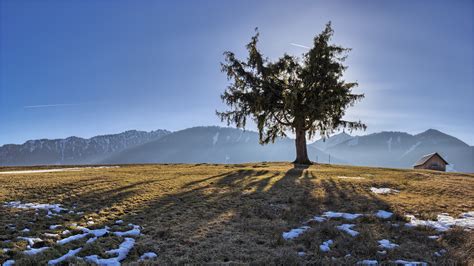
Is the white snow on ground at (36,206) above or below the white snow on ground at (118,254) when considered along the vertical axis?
above

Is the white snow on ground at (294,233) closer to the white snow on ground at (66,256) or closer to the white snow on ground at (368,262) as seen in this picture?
the white snow on ground at (368,262)

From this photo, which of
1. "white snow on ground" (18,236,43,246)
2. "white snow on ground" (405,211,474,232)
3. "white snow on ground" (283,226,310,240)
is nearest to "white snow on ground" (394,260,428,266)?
"white snow on ground" (283,226,310,240)

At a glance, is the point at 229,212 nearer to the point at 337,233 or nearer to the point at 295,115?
the point at 337,233

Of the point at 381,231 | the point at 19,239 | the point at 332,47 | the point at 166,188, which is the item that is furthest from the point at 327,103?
the point at 19,239

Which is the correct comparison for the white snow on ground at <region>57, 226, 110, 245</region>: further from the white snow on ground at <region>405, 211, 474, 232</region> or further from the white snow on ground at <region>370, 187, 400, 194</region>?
the white snow on ground at <region>370, 187, 400, 194</region>

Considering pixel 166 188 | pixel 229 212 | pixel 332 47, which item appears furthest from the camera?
pixel 332 47

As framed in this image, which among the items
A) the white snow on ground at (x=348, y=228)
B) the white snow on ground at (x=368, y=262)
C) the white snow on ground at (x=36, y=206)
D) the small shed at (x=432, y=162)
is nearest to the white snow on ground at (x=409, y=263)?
the white snow on ground at (x=368, y=262)

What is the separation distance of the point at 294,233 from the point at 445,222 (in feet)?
20.7

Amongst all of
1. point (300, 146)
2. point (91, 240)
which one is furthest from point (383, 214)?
point (300, 146)

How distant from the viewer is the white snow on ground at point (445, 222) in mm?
10560

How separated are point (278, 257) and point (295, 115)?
98.1 feet

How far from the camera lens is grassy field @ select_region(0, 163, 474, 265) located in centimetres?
787

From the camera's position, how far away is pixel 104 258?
757 centimetres

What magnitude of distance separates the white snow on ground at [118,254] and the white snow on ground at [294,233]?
4920 millimetres
